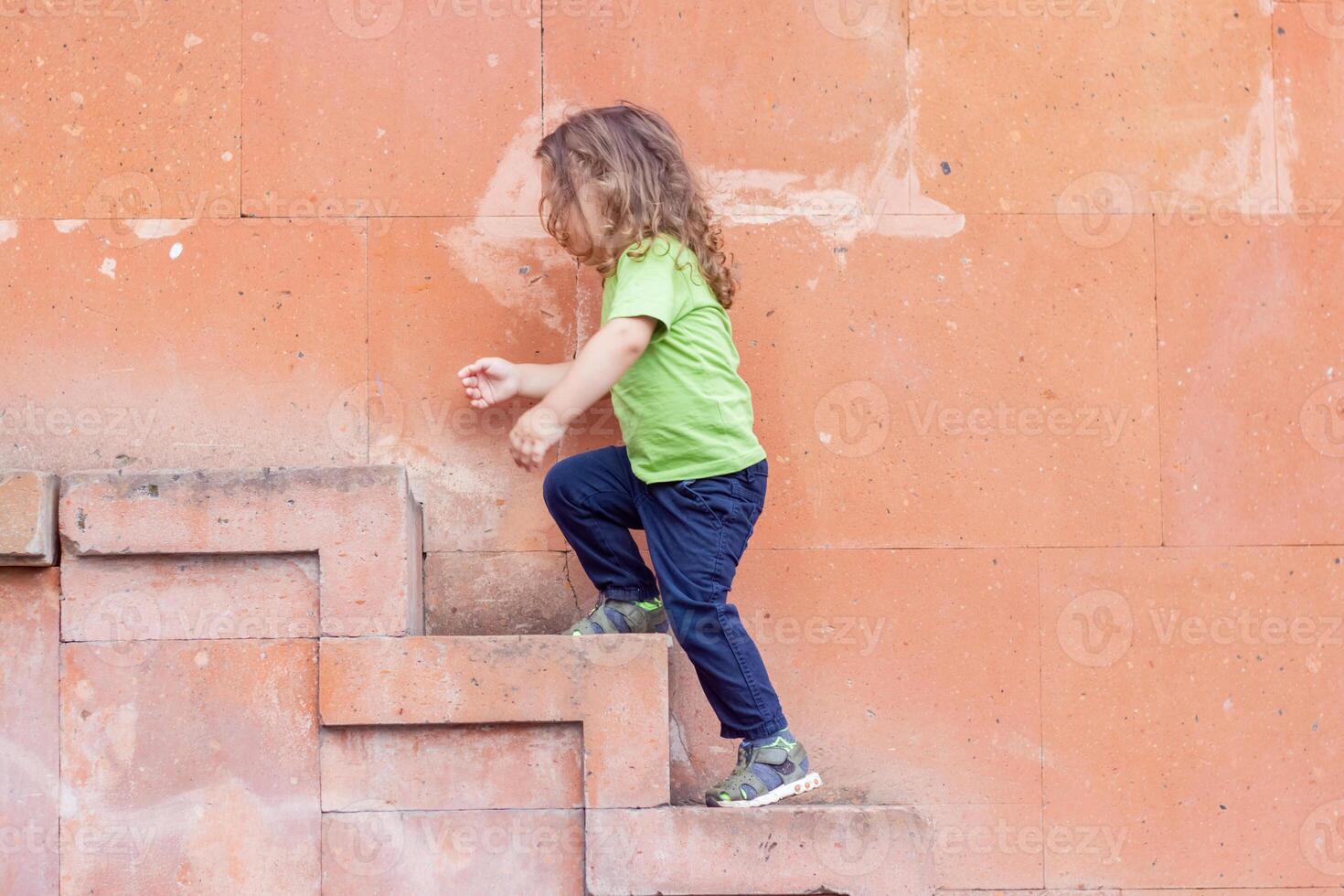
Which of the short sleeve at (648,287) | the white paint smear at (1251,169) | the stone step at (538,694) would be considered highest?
the white paint smear at (1251,169)

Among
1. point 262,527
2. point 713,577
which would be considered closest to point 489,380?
point 262,527

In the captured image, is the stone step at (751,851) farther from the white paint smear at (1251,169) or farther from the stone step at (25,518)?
the white paint smear at (1251,169)

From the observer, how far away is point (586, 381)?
290 centimetres

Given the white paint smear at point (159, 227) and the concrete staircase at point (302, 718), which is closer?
the concrete staircase at point (302, 718)

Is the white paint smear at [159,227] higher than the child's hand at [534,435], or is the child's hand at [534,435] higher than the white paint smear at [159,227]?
the white paint smear at [159,227]

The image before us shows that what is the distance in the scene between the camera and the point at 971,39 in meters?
3.46

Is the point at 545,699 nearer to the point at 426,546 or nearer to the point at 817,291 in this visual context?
the point at 426,546

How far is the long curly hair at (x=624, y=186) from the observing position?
9.91ft

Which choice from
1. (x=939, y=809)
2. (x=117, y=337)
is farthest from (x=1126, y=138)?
(x=117, y=337)

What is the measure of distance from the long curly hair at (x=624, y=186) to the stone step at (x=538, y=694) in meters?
0.96

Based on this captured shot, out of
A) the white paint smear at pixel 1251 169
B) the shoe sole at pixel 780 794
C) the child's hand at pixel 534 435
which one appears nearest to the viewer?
the child's hand at pixel 534 435

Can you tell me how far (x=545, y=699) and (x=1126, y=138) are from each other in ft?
7.26

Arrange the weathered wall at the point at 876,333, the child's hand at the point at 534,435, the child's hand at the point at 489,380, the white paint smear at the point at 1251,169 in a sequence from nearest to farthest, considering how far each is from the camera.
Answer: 1. the child's hand at the point at 534,435
2. the child's hand at the point at 489,380
3. the weathered wall at the point at 876,333
4. the white paint smear at the point at 1251,169

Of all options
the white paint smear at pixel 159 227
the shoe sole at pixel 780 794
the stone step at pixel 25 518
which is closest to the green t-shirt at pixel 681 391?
the shoe sole at pixel 780 794
